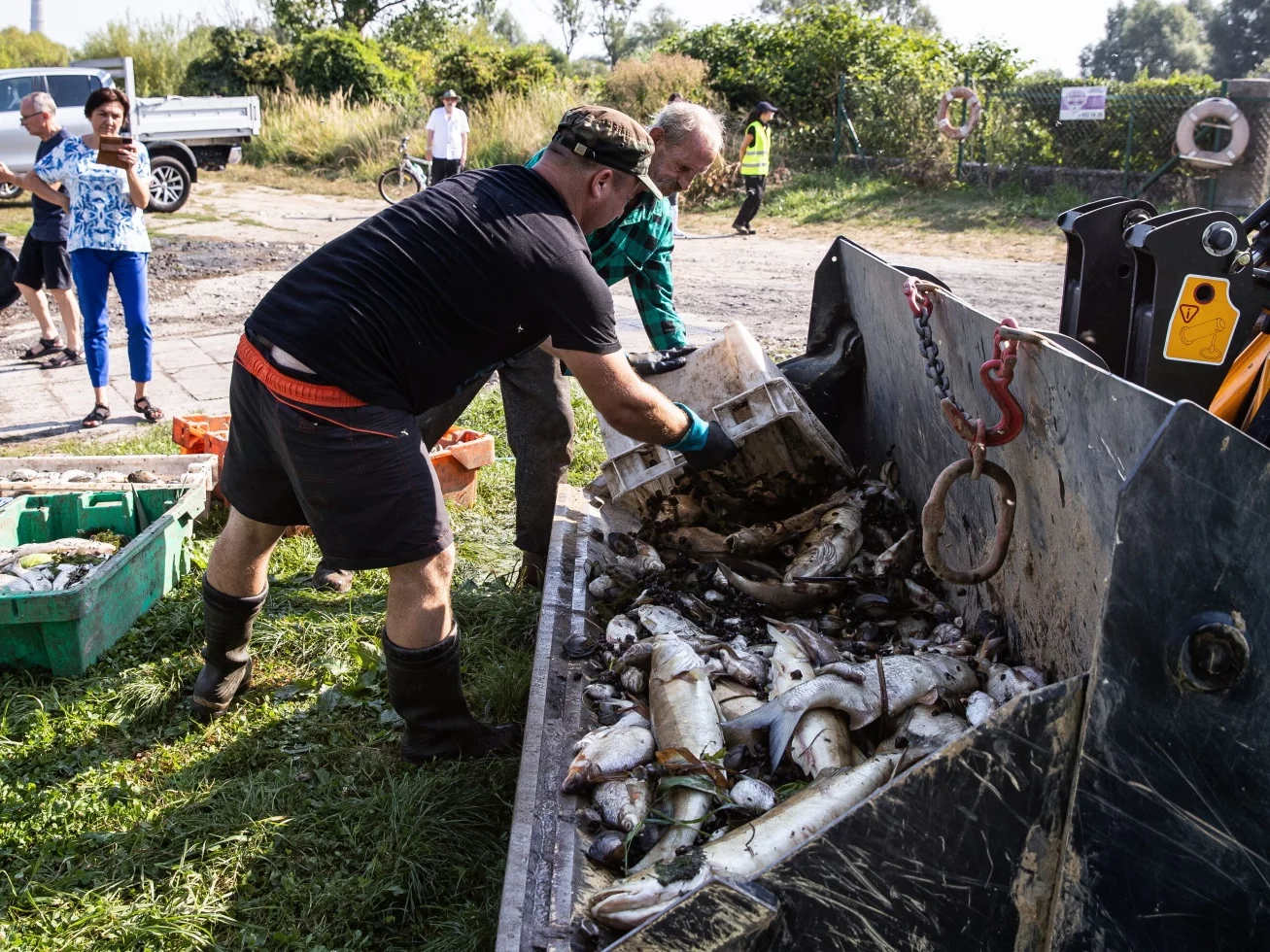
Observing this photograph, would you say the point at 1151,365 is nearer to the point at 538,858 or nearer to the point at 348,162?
the point at 538,858

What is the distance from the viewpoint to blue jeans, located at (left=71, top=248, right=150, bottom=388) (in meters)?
6.17

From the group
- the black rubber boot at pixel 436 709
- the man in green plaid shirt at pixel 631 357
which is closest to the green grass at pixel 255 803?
the black rubber boot at pixel 436 709

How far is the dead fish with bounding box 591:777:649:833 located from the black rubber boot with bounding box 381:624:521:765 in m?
0.76

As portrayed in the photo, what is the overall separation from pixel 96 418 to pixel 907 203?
12932mm

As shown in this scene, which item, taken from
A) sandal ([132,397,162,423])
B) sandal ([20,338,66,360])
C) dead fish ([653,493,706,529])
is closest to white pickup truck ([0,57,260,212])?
sandal ([20,338,66,360])

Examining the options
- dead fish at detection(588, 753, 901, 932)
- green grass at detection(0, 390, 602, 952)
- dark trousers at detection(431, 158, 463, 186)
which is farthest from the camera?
dark trousers at detection(431, 158, 463, 186)

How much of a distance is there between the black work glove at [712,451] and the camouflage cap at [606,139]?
82 centimetres

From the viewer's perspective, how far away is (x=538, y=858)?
2.24 meters

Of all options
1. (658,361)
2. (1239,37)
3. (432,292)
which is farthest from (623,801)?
(1239,37)

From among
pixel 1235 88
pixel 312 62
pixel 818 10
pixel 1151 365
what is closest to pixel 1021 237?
pixel 1235 88

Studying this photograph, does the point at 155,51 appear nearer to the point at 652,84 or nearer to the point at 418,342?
the point at 652,84

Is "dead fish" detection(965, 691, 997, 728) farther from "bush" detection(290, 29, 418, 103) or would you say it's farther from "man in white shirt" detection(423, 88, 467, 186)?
"bush" detection(290, 29, 418, 103)

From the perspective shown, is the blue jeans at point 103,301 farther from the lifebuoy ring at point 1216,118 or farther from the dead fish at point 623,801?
the lifebuoy ring at point 1216,118

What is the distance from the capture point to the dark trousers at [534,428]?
4090 mm
